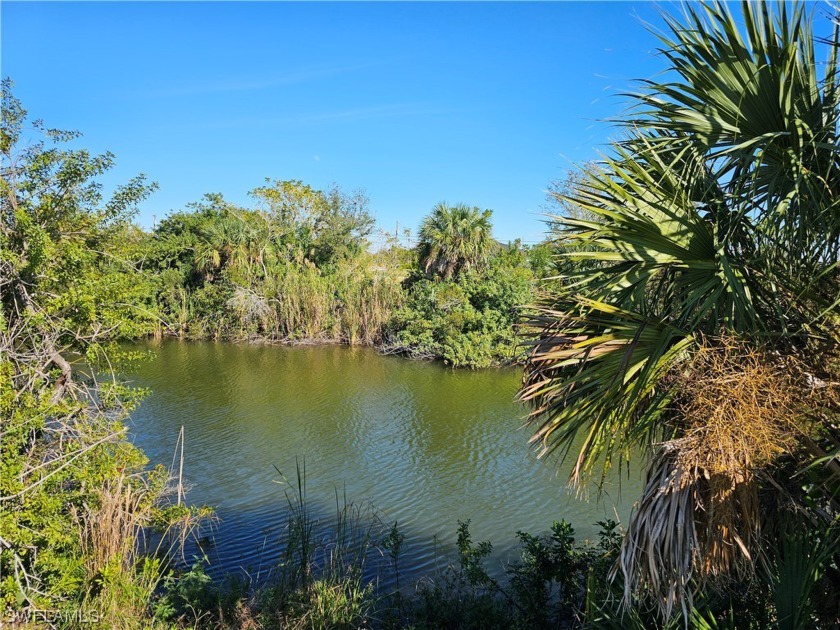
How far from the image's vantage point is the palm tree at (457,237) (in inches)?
880

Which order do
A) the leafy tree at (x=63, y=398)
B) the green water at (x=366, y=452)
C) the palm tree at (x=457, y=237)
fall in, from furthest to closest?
the palm tree at (x=457, y=237) → the green water at (x=366, y=452) → the leafy tree at (x=63, y=398)

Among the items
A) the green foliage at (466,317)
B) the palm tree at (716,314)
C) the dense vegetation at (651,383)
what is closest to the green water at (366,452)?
the green foliage at (466,317)

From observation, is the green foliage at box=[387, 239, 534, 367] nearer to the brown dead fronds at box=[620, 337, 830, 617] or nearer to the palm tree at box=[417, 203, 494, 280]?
the palm tree at box=[417, 203, 494, 280]

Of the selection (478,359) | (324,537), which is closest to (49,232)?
(324,537)

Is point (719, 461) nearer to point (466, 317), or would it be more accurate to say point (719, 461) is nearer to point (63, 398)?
point (63, 398)

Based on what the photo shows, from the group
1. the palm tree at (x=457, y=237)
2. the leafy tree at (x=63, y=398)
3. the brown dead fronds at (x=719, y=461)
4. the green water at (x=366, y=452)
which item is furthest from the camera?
the palm tree at (x=457, y=237)

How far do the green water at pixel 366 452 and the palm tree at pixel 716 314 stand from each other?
143 inches

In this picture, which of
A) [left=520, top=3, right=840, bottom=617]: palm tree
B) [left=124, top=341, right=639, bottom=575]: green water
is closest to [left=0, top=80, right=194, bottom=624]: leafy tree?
[left=124, top=341, right=639, bottom=575]: green water

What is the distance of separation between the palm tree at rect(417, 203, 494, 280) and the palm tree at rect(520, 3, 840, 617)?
18877 millimetres

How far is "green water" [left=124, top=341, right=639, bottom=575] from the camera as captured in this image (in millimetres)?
8125

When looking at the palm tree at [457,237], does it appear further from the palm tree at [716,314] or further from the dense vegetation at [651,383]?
the palm tree at [716,314]

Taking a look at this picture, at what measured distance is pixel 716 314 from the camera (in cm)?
314

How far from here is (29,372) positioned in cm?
527

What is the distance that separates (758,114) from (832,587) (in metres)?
2.66
